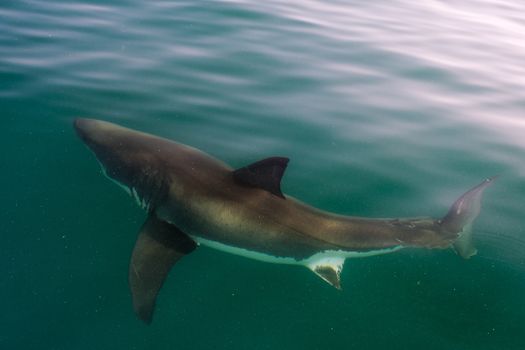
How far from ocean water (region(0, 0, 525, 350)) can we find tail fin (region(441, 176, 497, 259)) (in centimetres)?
15

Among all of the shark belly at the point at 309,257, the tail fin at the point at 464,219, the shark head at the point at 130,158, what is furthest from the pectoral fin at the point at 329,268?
the shark head at the point at 130,158

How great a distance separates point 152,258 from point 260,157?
2.35m

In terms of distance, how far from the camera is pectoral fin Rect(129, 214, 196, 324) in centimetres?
487

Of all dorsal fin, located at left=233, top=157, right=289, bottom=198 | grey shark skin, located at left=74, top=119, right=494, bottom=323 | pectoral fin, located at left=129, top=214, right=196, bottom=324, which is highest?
dorsal fin, located at left=233, top=157, right=289, bottom=198

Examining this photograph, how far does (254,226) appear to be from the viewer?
5215 mm

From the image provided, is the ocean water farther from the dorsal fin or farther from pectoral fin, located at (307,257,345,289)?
the dorsal fin

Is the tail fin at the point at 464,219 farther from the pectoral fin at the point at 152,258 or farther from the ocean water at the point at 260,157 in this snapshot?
the pectoral fin at the point at 152,258

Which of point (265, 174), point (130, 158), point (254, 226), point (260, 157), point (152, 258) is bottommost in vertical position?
point (152, 258)

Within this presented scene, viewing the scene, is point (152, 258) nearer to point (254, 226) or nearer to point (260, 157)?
point (254, 226)

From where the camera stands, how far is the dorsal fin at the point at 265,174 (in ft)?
16.4

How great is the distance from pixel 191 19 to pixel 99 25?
231cm

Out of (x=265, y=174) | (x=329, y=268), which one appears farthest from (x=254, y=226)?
(x=329, y=268)

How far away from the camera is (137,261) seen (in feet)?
17.4

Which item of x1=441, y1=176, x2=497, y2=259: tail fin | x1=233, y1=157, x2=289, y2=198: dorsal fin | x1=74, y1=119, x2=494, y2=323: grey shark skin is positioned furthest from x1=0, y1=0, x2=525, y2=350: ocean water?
x1=233, y1=157, x2=289, y2=198: dorsal fin
